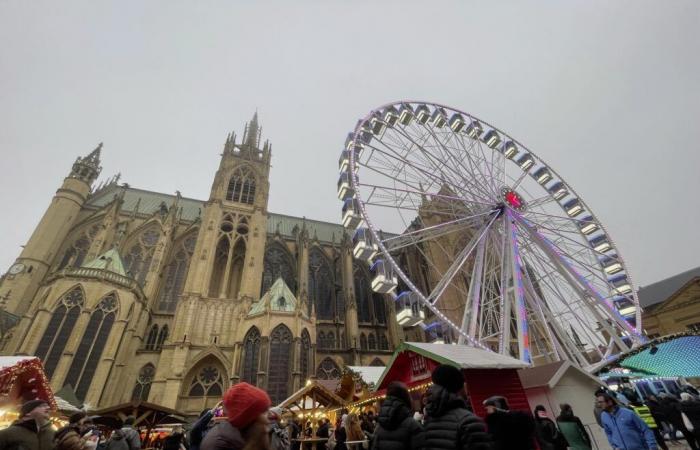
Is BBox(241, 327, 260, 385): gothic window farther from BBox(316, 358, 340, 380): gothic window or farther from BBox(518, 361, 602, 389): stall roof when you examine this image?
BBox(518, 361, 602, 389): stall roof

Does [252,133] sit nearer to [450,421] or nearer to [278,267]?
[278,267]

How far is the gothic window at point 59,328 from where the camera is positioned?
1855 centimetres

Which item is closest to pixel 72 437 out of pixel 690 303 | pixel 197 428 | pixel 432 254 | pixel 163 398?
pixel 197 428

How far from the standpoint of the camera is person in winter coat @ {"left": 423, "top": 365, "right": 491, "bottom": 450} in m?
2.61

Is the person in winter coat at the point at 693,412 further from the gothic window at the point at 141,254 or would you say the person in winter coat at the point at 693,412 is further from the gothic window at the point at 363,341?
the gothic window at the point at 141,254

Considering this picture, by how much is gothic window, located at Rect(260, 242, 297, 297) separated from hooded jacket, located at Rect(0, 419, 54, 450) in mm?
28073

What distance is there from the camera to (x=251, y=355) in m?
21.9

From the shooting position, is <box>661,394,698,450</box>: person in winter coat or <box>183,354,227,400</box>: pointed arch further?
<box>183,354,227,400</box>: pointed arch

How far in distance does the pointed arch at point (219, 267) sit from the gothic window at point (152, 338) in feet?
15.4

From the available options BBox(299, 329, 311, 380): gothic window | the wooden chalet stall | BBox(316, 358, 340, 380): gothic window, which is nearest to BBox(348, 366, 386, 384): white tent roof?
the wooden chalet stall

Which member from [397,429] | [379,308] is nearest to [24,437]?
[397,429]

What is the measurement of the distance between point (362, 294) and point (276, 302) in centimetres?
1306

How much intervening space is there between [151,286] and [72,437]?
2607cm

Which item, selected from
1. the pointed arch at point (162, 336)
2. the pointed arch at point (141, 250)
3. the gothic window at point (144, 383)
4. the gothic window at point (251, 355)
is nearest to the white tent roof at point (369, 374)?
the gothic window at point (251, 355)
